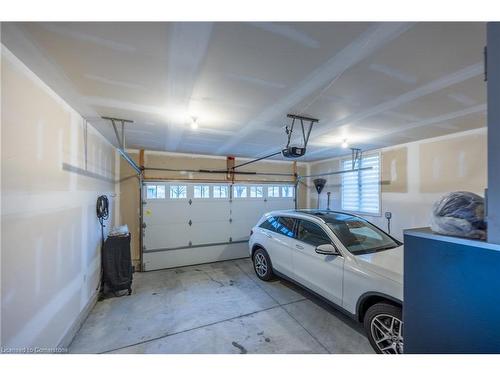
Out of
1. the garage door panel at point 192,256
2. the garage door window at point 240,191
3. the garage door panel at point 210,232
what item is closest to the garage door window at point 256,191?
the garage door window at point 240,191

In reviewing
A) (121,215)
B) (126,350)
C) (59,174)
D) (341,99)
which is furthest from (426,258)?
(121,215)

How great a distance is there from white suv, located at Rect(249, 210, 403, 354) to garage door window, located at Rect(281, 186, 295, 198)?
7.76ft

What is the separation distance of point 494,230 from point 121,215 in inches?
214

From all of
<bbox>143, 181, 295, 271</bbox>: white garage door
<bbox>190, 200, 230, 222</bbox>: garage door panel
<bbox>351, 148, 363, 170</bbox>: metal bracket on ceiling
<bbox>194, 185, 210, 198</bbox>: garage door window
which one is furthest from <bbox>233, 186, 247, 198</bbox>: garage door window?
<bbox>351, 148, 363, 170</bbox>: metal bracket on ceiling

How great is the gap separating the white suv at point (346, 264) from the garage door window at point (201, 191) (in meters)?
2.02

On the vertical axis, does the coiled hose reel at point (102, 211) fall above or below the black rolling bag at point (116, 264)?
above

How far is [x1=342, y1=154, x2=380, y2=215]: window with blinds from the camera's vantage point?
465 centimetres

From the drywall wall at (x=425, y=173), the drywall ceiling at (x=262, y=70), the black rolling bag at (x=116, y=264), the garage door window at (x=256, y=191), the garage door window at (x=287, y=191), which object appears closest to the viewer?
the drywall ceiling at (x=262, y=70)

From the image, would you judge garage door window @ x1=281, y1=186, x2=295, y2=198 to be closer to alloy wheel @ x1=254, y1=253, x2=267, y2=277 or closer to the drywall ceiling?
alloy wheel @ x1=254, y1=253, x2=267, y2=277

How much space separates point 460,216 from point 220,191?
4.90 m

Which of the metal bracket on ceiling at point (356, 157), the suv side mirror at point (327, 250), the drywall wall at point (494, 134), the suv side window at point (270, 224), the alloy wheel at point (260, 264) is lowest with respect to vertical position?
the alloy wheel at point (260, 264)

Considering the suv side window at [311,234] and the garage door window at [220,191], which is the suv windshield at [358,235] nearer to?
the suv side window at [311,234]

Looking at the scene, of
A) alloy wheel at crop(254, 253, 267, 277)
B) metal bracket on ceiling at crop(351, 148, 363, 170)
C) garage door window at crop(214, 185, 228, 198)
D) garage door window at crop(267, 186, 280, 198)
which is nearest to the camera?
alloy wheel at crop(254, 253, 267, 277)

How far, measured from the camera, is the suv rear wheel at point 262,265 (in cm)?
390
